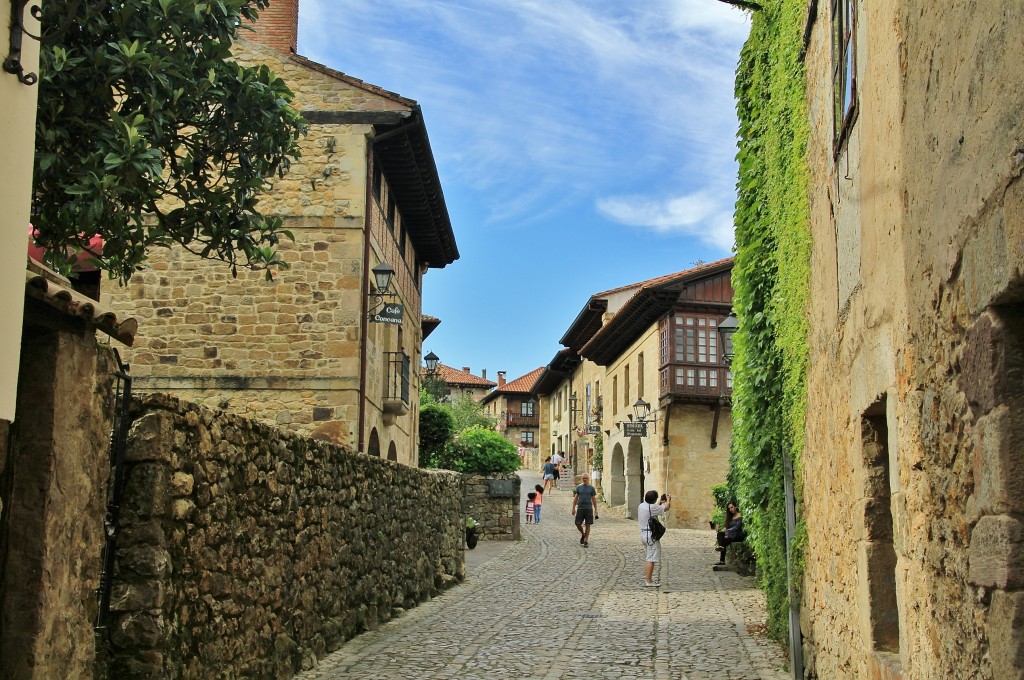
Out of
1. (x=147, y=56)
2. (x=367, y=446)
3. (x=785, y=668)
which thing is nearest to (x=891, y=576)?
(x=785, y=668)

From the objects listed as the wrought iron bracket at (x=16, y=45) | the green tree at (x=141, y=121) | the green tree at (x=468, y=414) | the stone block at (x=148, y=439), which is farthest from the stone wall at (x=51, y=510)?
the green tree at (x=468, y=414)

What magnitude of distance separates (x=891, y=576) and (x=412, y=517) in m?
8.33

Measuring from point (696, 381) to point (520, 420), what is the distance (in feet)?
169

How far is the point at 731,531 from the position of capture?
55.4 feet

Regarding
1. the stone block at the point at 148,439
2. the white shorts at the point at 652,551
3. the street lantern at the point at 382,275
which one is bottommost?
the white shorts at the point at 652,551

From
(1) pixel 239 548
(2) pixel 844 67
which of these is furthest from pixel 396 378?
(2) pixel 844 67

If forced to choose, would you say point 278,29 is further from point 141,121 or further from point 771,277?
point 771,277

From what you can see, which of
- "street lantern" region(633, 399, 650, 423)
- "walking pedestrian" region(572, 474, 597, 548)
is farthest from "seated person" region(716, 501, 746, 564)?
"street lantern" region(633, 399, 650, 423)

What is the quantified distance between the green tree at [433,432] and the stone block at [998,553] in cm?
2443

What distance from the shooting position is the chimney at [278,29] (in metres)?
17.5

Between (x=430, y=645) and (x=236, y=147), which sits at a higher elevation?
(x=236, y=147)

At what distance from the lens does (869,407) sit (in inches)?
200

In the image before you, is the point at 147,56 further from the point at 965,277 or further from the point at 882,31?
the point at 965,277

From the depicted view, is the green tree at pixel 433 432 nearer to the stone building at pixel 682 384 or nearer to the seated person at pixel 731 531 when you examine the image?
the stone building at pixel 682 384
